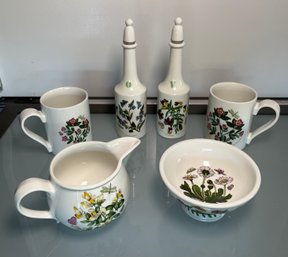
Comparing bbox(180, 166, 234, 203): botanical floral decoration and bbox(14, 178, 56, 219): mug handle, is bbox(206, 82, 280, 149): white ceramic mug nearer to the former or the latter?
bbox(180, 166, 234, 203): botanical floral decoration

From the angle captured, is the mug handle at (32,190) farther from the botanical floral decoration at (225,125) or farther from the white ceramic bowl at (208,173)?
the botanical floral decoration at (225,125)

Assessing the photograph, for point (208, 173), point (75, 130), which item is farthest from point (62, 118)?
point (208, 173)

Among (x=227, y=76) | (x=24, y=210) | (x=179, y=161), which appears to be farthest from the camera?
(x=227, y=76)

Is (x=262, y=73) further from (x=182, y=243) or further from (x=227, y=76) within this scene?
(x=182, y=243)

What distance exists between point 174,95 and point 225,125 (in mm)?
102

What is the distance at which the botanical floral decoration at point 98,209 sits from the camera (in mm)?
391

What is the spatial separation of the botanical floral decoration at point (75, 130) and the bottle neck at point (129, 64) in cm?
10

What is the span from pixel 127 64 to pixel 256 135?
0.87 feet

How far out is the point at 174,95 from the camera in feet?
1.82

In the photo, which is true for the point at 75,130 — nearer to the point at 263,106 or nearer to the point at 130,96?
the point at 130,96

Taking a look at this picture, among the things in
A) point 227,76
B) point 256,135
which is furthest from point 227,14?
point 256,135

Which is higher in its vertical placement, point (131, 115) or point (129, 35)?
point (129, 35)

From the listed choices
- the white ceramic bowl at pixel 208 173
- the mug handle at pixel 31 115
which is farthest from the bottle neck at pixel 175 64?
the mug handle at pixel 31 115

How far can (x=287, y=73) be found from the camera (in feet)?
2.18
